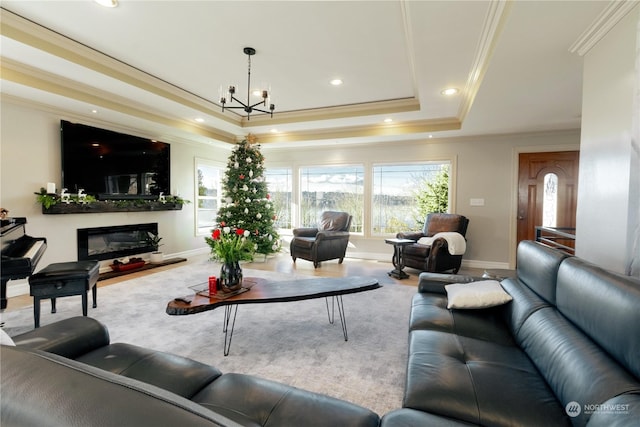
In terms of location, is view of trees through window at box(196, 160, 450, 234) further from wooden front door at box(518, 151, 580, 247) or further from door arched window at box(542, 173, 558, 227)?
door arched window at box(542, 173, 558, 227)

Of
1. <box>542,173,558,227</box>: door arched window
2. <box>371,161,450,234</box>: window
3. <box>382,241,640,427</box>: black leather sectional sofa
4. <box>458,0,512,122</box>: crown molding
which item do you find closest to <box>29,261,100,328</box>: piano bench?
<box>382,241,640,427</box>: black leather sectional sofa

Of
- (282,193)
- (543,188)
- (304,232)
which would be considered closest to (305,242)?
(304,232)

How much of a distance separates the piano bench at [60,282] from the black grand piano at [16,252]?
0.16 meters

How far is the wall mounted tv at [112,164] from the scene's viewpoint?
423 cm

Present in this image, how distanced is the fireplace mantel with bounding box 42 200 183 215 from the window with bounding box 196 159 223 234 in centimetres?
74

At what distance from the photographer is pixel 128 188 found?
5.00 metres

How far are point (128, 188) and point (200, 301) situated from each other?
12.2ft

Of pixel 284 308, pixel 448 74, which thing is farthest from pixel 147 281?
pixel 448 74

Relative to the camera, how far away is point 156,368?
51.9 inches

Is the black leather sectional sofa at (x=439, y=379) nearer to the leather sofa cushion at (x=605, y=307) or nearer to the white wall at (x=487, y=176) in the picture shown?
the leather sofa cushion at (x=605, y=307)

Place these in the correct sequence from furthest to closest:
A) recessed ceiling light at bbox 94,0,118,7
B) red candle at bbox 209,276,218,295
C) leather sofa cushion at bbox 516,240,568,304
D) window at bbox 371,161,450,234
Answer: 1. window at bbox 371,161,450,234
2. red candle at bbox 209,276,218,295
3. recessed ceiling light at bbox 94,0,118,7
4. leather sofa cushion at bbox 516,240,568,304

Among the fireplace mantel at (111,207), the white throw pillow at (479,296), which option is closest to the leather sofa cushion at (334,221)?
the fireplace mantel at (111,207)

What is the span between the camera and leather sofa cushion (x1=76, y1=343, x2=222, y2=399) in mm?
1219

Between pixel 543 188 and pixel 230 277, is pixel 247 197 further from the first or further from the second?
pixel 543 188
